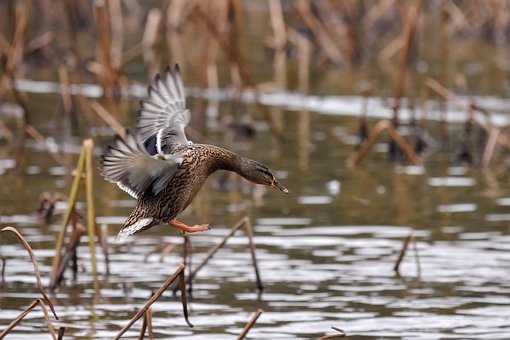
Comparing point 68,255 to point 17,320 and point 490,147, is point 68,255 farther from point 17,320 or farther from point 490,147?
point 490,147

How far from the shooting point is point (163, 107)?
769cm

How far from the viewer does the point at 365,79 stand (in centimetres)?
2102

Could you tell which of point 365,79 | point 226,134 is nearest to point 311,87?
point 365,79

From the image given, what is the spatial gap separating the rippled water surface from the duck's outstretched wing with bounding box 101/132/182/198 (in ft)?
4.62

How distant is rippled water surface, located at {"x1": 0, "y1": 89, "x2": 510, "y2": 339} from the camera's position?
832 cm

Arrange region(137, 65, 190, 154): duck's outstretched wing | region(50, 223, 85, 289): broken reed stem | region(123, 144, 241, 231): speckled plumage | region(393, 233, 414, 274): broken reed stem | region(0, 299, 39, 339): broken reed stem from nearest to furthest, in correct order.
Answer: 1. region(0, 299, 39, 339): broken reed stem
2. region(123, 144, 241, 231): speckled plumage
3. region(137, 65, 190, 154): duck's outstretched wing
4. region(50, 223, 85, 289): broken reed stem
5. region(393, 233, 414, 274): broken reed stem

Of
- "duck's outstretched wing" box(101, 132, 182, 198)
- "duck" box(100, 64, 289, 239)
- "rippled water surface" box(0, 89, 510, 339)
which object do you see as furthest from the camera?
"rippled water surface" box(0, 89, 510, 339)

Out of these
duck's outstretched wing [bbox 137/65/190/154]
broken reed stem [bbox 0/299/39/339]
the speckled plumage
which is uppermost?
duck's outstretched wing [bbox 137/65/190/154]

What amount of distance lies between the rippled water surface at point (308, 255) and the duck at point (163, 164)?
119 cm

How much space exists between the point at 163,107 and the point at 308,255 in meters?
2.81

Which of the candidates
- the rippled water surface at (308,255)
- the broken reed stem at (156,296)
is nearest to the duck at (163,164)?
the broken reed stem at (156,296)

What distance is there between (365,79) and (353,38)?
237 cm

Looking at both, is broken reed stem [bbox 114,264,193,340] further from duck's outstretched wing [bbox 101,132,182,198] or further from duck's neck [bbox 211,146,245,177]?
duck's neck [bbox 211,146,245,177]

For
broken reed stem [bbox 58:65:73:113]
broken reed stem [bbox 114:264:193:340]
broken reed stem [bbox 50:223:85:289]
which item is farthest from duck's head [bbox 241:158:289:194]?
broken reed stem [bbox 58:65:73:113]
